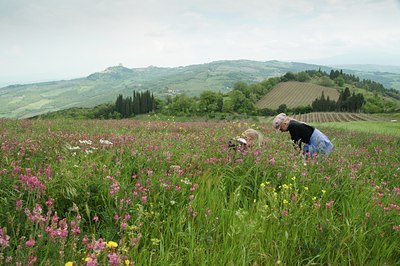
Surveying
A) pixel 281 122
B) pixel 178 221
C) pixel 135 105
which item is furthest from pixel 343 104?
pixel 178 221

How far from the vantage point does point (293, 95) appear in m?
147

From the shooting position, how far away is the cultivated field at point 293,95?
132 m

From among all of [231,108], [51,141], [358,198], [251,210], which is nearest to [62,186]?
[251,210]

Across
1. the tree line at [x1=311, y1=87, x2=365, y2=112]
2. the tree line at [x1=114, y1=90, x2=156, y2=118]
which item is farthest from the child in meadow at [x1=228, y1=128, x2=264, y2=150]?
the tree line at [x1=311, y1=87, x2=365, y2=112]

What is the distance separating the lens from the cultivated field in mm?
131500

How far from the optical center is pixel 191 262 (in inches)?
106

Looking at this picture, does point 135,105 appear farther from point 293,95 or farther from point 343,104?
point 343,104

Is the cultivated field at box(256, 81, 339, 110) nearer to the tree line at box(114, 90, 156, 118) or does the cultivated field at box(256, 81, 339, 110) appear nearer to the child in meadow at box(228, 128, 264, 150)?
the tree line at box(114, 90, 156, 118)

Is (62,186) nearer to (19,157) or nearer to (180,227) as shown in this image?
(180,227)

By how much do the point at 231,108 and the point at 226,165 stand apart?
116378mm

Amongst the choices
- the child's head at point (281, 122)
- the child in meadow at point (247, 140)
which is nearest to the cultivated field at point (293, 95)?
the child's head at point (281, 122)

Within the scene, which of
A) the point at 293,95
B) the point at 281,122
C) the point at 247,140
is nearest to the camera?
the point at 247,140

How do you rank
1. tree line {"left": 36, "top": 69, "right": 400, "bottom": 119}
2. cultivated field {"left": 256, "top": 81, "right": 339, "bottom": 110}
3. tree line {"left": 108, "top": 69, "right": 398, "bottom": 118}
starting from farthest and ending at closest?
cultivated field {"left": 256, "top": 81, "right": 339, "bottom": 110}
tree line {"left": 108, "top": 69, "right": 398, "bottom": 118}
tree line {"left": 36, "top": 69, "right": 400, "bottom": 119}

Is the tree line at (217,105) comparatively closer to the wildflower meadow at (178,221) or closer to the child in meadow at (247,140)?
the child in meadow at (247,140)
